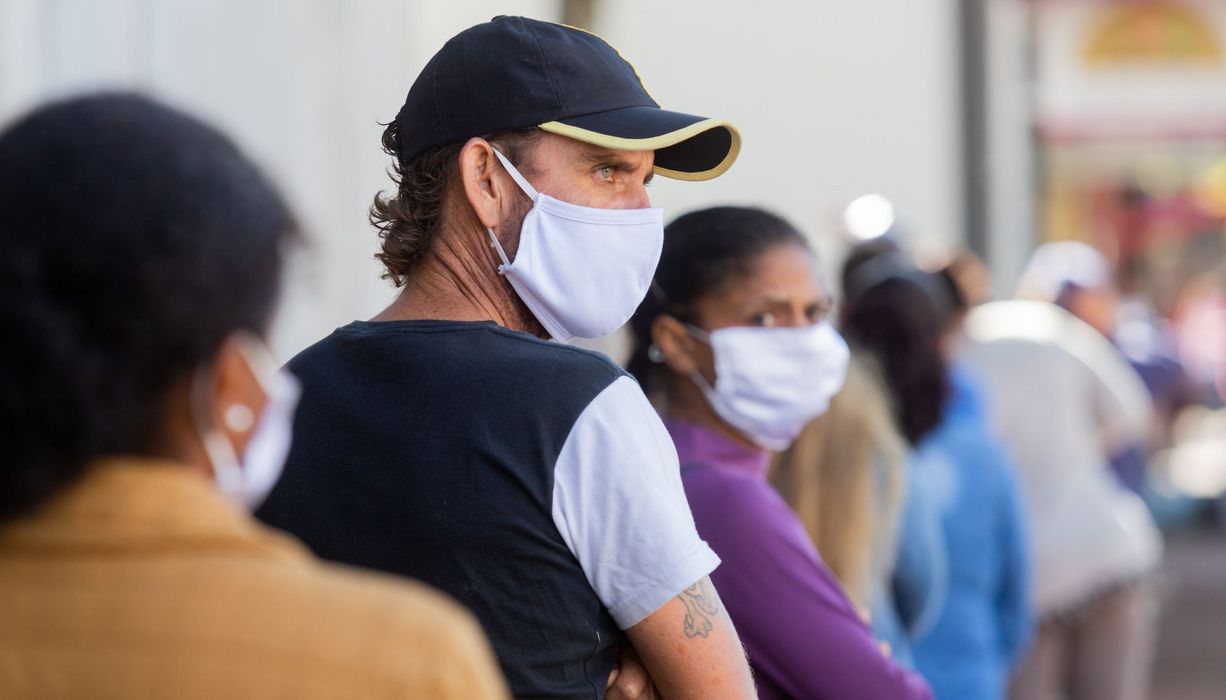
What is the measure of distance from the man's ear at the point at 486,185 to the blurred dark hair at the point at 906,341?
8.63 ft

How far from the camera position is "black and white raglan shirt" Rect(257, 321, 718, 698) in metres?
1.79

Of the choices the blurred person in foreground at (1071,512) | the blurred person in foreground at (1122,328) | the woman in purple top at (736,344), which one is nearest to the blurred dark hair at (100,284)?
the woman in purple top at (736,344)

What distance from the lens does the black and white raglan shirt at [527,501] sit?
1785 millimetres

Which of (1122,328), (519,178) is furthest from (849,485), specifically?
(1122,328)

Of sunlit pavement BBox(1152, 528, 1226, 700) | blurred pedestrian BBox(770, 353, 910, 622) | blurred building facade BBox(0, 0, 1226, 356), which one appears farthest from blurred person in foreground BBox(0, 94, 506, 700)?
sunlit pavement BBox(1152, 528, 1226, 700)

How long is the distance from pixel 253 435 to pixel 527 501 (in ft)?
1.78

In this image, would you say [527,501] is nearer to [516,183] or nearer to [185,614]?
[516,183]

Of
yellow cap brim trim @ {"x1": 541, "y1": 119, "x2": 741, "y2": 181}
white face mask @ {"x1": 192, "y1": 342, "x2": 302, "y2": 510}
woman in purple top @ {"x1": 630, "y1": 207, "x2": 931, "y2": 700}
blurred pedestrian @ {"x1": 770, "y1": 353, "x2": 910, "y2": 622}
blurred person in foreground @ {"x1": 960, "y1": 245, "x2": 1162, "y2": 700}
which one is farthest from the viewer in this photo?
blurred person in foreground @ {"x1": 960, "y1": 245, "x2": 1162, "y2": 700}

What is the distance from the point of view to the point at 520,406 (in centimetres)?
180

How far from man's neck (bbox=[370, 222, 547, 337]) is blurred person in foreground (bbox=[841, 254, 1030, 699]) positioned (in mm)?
2534

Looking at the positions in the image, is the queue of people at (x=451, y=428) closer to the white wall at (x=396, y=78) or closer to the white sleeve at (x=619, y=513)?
the white sleeve at (x=619, y=513)

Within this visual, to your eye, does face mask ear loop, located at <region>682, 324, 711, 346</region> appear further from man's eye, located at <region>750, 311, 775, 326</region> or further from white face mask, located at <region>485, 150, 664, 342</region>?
→ white face mask, located at <region>485, 150, 664, 342</region>

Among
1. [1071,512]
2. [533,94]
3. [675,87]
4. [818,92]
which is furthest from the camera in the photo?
[818,92]

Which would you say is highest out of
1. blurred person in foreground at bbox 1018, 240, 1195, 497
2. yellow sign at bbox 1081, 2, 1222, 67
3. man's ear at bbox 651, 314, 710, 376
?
man's ear at bbox 651, 314, 710, 376
